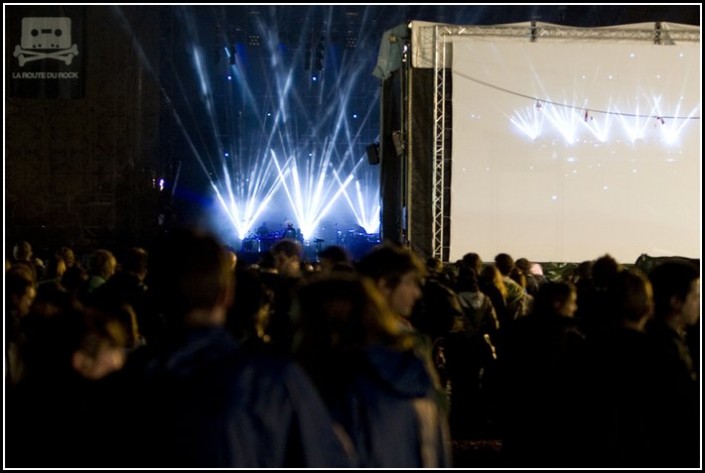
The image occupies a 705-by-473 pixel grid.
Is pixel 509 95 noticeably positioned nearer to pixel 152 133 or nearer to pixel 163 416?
pixel 163 416

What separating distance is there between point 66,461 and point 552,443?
7.06 feet

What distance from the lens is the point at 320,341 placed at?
237cm

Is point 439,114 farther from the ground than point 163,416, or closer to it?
farther from the ground

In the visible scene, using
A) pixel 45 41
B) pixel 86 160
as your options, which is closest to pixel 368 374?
pixel 45 41

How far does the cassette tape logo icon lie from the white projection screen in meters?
11.4

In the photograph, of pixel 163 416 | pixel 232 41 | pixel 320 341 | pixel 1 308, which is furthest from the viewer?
pixel 232 41

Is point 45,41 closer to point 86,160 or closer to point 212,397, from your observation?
point 86,160

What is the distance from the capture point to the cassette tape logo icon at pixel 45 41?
20.0 meters

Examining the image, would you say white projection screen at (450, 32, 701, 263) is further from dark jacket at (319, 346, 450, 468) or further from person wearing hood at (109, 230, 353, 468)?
person wearing hood at (109, 230, 353, 468)

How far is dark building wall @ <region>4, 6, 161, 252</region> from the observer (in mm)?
22438

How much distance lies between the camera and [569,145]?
1271 centimetres

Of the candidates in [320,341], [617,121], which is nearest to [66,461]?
[320,341]

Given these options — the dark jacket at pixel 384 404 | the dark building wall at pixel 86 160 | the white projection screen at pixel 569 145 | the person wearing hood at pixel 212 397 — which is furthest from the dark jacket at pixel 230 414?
the dark building wall at pixel 86 160

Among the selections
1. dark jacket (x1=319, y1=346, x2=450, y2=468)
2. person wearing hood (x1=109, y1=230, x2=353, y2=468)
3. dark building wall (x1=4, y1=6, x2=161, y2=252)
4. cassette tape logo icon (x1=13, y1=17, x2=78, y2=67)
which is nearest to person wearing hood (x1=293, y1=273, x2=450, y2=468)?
dark jacket (x1=319, y1=346, x2=450, y2=468)
